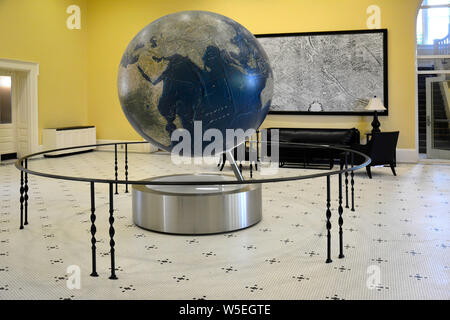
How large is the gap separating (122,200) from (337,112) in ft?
23.6

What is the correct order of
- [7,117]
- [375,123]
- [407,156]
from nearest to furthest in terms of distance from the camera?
[375,123], [407,156], [7,117]

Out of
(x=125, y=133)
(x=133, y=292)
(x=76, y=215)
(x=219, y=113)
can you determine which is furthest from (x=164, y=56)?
(x=125, y=133)

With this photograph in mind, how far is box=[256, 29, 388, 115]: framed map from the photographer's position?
40.4 feet

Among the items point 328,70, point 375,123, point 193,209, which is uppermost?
point 328,70

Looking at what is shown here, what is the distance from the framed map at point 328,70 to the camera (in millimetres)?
12328

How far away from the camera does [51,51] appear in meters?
14.0

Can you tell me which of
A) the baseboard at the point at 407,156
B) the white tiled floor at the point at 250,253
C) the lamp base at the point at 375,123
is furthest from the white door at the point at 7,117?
the baseboard at the point at 407,156

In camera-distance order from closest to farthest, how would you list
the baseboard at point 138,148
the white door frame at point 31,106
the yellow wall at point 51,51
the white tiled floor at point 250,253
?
the white tiled floor at point 250,253
the yellow wall at point 51,51
the white door frame at point 31,106
the baseboard at point 138,148

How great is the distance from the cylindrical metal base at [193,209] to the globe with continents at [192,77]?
686 millimetres

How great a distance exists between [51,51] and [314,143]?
8016 millimetres

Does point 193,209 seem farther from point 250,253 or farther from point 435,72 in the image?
point 435,72

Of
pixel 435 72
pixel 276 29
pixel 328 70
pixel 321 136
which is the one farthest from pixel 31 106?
pixel 435 72

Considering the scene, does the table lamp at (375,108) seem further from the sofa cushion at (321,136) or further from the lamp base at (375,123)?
the sofa cushion at (321,136)

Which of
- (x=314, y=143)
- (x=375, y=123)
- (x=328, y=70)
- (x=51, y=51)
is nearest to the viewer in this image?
(x=375, y=123)
